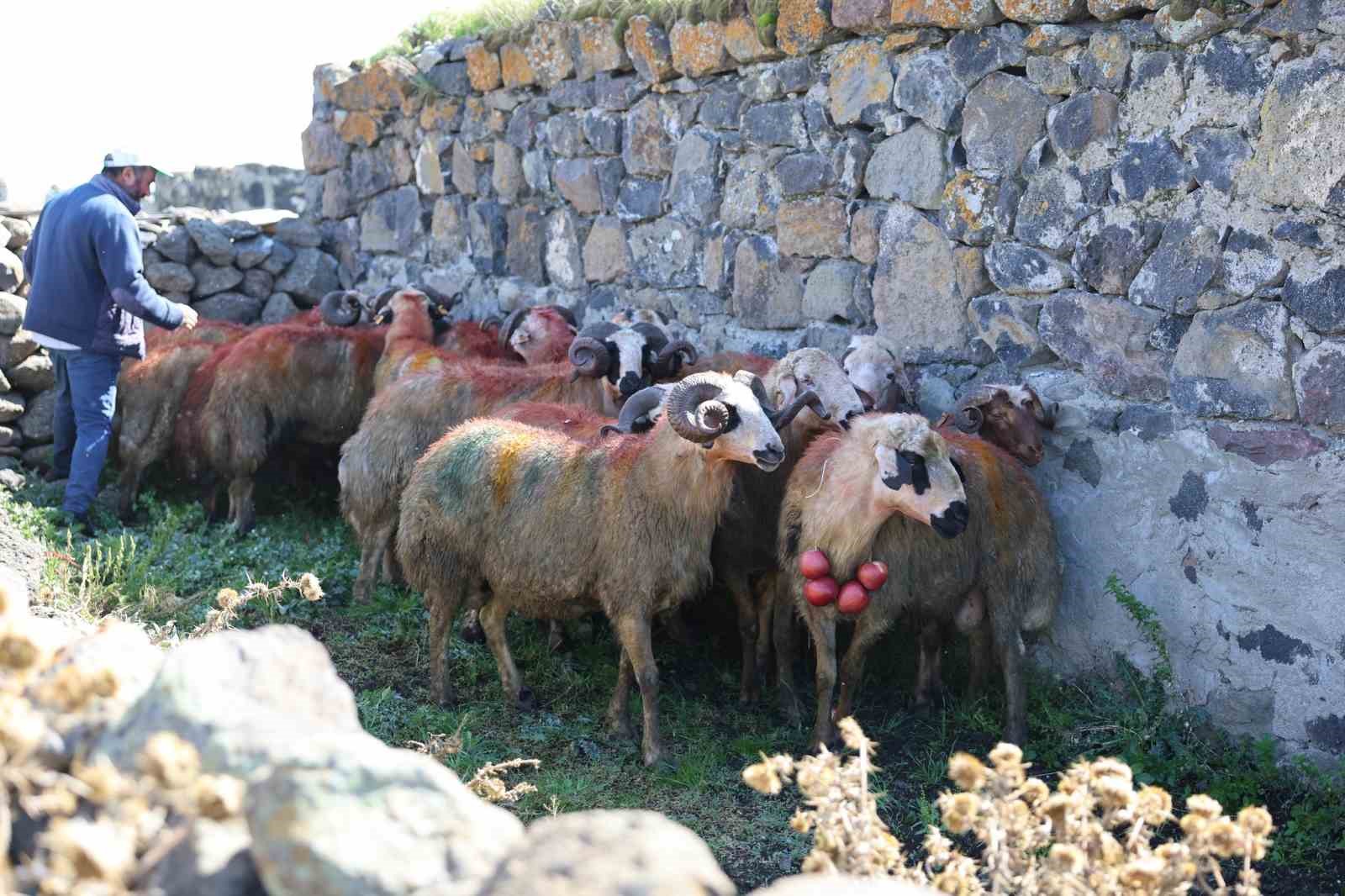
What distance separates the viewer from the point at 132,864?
239 centimetres

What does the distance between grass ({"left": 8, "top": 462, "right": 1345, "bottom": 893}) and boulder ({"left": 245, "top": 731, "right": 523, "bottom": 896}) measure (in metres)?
2.26

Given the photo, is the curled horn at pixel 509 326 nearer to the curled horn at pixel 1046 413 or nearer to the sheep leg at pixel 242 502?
the sheep leg at pixel 242 502

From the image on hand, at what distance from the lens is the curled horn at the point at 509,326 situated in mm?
8906

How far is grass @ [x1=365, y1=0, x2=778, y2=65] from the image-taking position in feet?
24.5

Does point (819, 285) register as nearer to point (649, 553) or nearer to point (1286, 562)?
point (649, 553)

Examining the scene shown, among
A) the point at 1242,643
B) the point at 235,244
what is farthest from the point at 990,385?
the point at 235,244

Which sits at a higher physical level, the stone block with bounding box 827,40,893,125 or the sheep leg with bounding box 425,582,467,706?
the stone block with bounding box 827,40,893,125

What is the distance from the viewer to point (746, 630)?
6320 mm

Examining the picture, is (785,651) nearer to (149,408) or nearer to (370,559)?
(370,559)

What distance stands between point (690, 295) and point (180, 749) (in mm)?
6084

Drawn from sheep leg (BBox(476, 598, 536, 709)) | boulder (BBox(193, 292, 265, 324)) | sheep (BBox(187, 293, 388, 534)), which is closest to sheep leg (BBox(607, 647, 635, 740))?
sheep leg (BBox(476, 598, 536, 709))

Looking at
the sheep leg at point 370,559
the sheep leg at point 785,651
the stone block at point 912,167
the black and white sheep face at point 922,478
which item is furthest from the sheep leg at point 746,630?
the sheep leg at point 370,559

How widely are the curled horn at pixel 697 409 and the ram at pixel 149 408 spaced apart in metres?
4.56

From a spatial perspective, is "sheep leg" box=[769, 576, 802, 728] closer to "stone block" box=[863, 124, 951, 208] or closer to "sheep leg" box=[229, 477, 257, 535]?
"stone block" box=[863, 124, 951, 208]
